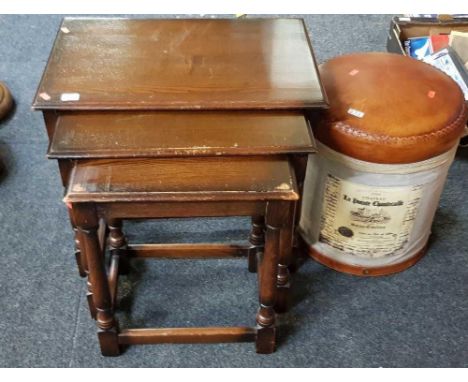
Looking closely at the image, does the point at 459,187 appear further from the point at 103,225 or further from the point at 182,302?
the point at 103,225

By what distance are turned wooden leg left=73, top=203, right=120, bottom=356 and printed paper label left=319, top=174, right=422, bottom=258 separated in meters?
0.55

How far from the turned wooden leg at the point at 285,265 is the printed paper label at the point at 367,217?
0.45 feet

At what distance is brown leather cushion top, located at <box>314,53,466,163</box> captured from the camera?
51.4 inches

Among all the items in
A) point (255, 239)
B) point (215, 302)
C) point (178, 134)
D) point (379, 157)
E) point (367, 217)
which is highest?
point (178, 134)

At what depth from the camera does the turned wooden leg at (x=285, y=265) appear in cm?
133

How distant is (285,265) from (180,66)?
19.2 inches

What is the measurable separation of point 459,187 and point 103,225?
104 cm

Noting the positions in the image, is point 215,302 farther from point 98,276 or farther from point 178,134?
point 178,134

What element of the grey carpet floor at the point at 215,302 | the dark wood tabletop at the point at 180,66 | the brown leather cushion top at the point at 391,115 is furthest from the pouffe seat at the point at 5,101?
the brown leather cushion top at the point at 391,115

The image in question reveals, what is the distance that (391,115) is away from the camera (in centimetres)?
132

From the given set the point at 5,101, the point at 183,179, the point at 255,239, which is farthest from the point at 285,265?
the point at 5,101

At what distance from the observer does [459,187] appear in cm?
185

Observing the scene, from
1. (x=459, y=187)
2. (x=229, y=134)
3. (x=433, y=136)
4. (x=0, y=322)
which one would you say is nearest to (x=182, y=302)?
(x=0, y=322)
